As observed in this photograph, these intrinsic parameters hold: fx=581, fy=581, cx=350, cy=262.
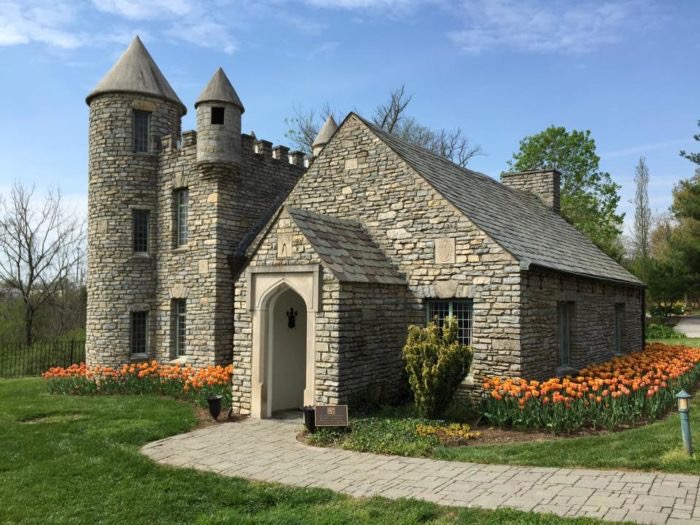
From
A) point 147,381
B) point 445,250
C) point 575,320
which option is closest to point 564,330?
point 575,320

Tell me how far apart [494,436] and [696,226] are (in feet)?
99.8

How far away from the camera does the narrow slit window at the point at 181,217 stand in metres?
18.2

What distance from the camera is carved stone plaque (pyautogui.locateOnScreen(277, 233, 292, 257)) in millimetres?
11500

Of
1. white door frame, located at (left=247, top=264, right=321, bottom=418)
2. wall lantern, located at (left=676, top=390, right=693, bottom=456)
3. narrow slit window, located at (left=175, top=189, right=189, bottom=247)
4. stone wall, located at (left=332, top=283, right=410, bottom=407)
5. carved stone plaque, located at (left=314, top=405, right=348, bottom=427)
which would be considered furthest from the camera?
narrow slit window, located at (left=175, top=189, right=189, bottom=247)

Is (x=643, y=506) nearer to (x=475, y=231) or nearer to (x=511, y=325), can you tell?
(x=511, y=325)

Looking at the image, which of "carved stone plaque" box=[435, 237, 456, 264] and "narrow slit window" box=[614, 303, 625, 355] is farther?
"narrow slit window" box=[614, 303, 625, 355]

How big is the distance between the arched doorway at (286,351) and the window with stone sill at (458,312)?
2.88m

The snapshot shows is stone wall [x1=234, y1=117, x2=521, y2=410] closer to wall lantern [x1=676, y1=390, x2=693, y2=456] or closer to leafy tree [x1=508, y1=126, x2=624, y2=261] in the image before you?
wall lantern [x1=676, y1=390, x2=693, y2=456]

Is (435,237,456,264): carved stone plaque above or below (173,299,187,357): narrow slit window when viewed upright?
above

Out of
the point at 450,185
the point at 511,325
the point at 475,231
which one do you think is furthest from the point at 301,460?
the point at 450,185

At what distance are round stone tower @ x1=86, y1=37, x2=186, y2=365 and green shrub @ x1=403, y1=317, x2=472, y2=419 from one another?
416 inches

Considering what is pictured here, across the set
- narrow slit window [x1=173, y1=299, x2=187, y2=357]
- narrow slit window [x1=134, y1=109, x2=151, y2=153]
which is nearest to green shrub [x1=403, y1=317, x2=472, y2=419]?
narrow slit window [x1=173, y1=299, x2=187, y2=357]

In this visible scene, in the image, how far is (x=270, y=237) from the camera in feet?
38.7

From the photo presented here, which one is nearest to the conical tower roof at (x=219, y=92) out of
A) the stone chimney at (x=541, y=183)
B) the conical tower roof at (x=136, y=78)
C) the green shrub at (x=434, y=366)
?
the conical tower roof at (x=136, y=78)
